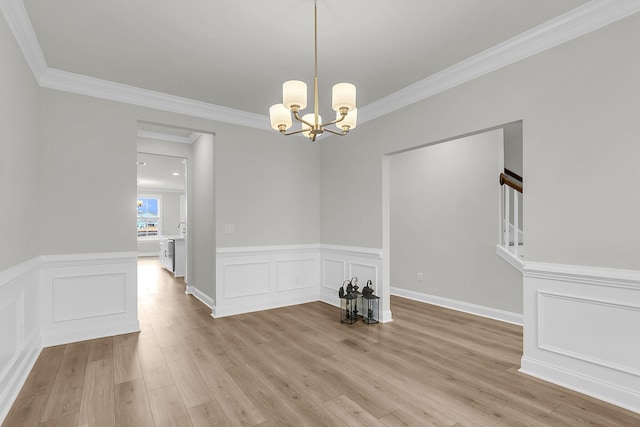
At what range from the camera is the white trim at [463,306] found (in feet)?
12.7

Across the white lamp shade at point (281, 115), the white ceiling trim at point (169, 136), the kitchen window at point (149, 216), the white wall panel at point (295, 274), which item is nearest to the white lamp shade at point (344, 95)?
the white lamp shade at point (281, 115)

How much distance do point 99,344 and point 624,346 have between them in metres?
4.53

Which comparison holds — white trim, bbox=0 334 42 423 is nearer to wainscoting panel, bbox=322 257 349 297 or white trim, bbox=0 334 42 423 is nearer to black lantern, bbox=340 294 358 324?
black lantern, bbox=340 294 358 324

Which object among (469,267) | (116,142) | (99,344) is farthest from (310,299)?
(116,142)

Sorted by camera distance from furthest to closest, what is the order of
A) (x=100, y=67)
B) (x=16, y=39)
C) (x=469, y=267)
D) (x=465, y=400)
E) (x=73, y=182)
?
1. (x=469, y=267)
2. (x=73, y=182)
3. (x=100, y=67)
4. (x=16, y=39)
5. (x=465, y=400)

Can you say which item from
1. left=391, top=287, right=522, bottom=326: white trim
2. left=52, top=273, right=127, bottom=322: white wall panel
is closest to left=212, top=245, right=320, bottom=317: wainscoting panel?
left=52, top=273, right=127, bottom=322: white wall panel

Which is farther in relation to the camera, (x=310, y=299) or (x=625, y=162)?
(x=310, y=299)

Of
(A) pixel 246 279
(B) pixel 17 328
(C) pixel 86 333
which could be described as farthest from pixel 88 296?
(A) pixel 246 279

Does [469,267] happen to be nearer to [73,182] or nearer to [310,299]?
[310,299]

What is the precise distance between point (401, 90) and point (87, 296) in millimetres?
4202

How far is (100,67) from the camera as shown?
313 cm

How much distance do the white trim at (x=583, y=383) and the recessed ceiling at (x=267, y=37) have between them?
2.69 m

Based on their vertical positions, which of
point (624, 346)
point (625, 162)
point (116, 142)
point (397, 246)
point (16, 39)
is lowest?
point (624, 346)

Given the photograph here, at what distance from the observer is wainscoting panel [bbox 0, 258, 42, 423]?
82.4 inches
